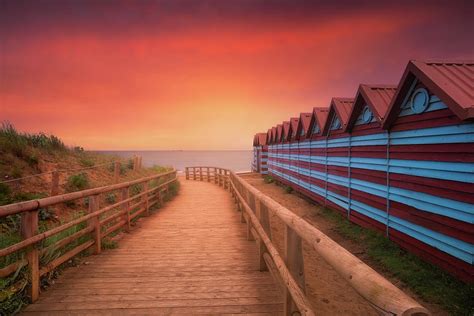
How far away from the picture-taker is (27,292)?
3361 mm

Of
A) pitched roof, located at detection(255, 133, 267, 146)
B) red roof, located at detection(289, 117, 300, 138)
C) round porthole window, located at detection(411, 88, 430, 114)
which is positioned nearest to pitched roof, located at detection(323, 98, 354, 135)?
round porthole window, located at detection(411, 88, 430, 114)

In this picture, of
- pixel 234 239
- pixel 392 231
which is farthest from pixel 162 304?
pixel 392 231

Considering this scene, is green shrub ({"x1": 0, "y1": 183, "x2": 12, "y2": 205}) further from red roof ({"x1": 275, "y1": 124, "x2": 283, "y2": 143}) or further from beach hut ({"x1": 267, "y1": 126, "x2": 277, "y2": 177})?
beach hut ({"x1": 267, "y1": 126, "x2": 277, "y2": 177})

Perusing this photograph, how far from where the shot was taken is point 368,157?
8680 millimetres

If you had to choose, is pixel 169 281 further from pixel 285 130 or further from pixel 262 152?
pixel 262 152

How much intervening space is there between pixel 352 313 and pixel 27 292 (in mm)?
4601

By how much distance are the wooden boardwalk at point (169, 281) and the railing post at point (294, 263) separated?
64 centimetres

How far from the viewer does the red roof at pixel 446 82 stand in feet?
16.5

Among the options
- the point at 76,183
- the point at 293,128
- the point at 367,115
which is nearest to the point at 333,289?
the point at 367,115

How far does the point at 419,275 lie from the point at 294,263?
4610mm

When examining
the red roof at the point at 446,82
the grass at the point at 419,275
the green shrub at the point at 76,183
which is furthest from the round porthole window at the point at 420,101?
the green shrub at the point at 76,183

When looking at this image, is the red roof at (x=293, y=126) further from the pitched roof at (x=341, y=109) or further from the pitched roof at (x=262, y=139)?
the pitched roof at (x=262, y=139)

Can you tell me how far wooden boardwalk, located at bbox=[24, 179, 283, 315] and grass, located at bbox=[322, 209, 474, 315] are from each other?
3173mm

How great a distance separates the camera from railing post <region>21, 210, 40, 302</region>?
11.0ft
